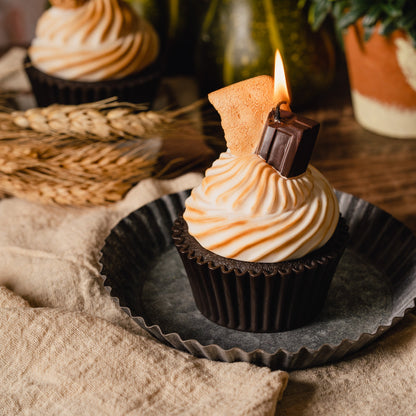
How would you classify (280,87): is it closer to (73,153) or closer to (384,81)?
(73,153)

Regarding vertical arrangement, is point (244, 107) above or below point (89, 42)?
above

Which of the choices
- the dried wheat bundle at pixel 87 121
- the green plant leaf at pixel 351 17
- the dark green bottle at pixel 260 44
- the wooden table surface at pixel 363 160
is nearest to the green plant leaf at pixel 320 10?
the green plant leaf at pixel 351 17

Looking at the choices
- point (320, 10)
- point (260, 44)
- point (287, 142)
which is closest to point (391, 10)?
point (320, 10)

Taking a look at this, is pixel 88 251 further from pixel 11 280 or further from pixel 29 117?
pixel 29 117

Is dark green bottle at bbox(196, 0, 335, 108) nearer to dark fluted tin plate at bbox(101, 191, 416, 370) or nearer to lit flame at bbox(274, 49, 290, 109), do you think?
dark fluted tin plate at bbox(101, 191, 416, 370)

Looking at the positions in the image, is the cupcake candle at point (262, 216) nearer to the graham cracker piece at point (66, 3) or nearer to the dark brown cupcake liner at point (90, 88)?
the dark brown cupcake liner at point (90, 88)

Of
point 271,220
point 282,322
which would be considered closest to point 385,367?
point 282,322

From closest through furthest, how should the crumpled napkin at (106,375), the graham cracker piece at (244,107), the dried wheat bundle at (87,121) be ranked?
the crumpled napkin at (106,375)
the graham cracker piece at (244,107)
the dried wheat bundle at (87,121)
